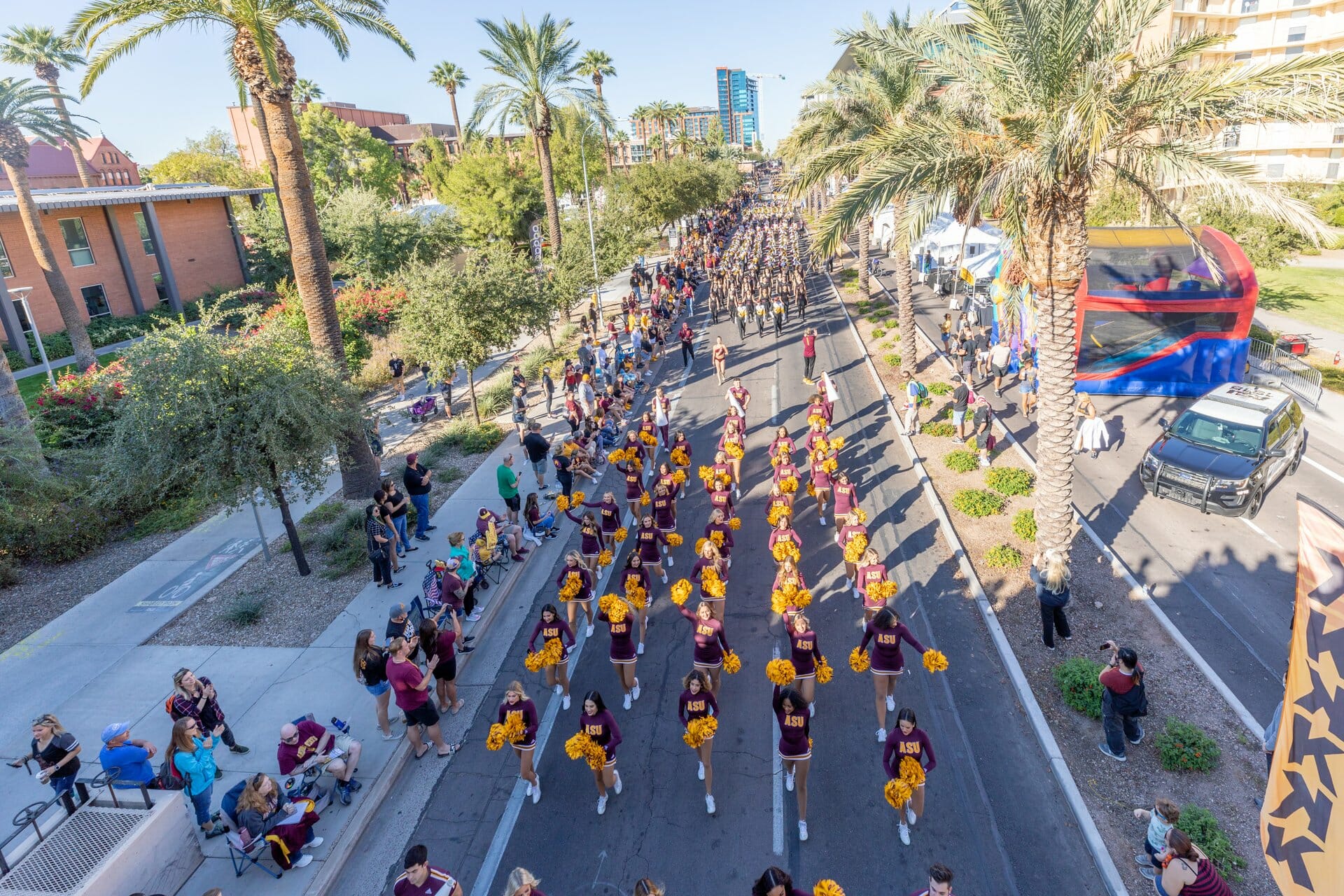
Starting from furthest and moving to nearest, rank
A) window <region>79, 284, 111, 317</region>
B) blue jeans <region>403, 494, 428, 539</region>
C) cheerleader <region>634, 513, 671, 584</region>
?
window <region>79, 284, 111, 317</region>, blue jeans <region>403, 494, 428, 539</region>, cheerleader <region>634, 513, 671, 584</region>

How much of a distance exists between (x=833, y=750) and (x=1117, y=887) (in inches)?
113

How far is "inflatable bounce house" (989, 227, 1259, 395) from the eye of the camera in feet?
61.0

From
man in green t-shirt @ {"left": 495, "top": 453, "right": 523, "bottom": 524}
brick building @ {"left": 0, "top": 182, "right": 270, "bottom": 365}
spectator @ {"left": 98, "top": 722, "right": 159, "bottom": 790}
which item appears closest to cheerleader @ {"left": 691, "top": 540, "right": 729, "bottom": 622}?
man in green t-shirt @ {"left": 495, "top": 453, "right": 523, "bottom": 524}

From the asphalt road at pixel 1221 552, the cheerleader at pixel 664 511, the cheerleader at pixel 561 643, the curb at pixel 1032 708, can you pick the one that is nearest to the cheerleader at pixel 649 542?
the cheerleader at pixel 664 511

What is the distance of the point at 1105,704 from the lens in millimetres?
7723

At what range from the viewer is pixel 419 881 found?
222 inches

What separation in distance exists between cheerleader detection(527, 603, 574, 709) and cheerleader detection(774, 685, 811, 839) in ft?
9.35

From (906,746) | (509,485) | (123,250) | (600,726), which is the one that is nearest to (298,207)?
(509,485)

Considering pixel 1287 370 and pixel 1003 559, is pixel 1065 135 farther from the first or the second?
pixel 1287 370

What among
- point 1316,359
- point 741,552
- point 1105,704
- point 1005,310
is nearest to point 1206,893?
point 1105,704

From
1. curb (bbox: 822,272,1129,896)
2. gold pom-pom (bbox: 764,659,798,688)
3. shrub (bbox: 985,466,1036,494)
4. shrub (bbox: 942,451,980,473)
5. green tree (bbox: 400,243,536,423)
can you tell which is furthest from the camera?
green tree (bbox: 400,243,536,423)

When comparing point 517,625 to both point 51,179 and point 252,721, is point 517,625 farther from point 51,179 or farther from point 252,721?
point 51,179

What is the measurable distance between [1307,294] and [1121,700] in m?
32.9

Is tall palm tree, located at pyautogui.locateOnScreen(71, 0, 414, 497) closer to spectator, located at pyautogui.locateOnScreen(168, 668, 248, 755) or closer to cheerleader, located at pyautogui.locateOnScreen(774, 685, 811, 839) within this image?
spectator, located at pyautogui.locateOnScreen(168, 668, 248, 755)
